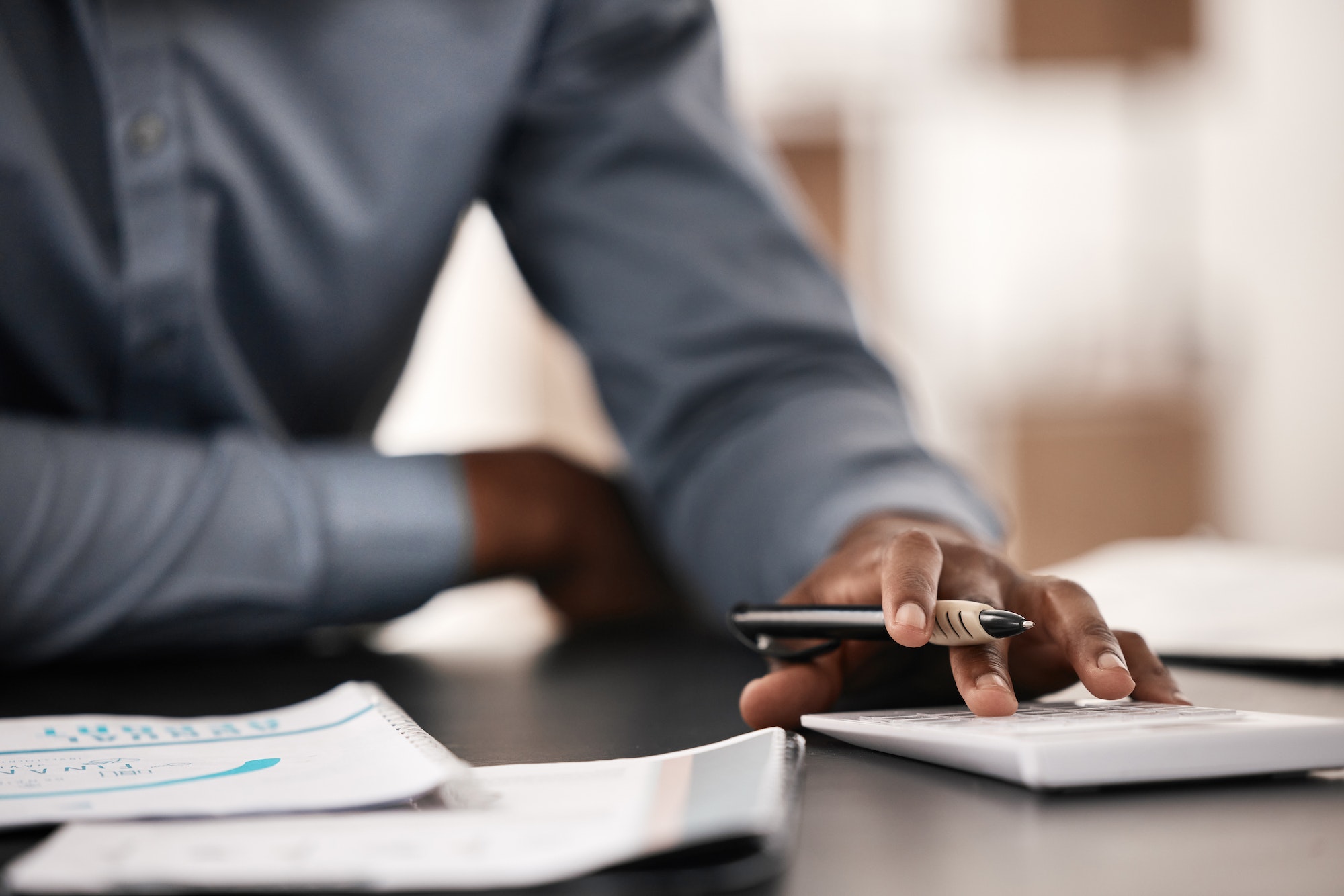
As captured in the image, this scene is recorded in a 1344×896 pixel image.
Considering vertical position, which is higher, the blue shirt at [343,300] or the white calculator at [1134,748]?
the blue shirt at [343,300]

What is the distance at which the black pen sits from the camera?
13.6 inches

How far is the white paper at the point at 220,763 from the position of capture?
27 centimetres

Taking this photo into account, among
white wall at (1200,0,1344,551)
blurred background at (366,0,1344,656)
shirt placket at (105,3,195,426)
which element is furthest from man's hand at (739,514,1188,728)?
white wall at (1200,0,1344,551)

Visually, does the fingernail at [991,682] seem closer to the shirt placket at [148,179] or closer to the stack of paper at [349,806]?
the stack of paper at [349,806]

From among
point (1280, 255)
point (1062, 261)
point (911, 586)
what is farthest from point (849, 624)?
point (1280, 255)

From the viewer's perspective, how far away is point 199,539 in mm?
648

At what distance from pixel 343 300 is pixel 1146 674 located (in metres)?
0.62

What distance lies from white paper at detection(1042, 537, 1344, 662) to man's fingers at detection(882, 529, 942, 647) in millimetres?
167

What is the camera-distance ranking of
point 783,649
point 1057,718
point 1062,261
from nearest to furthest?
point 1057,718 → point 783,649 → point 1062,261

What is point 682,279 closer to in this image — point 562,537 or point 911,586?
point 562,537

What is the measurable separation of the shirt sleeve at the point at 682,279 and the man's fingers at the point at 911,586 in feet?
0.96

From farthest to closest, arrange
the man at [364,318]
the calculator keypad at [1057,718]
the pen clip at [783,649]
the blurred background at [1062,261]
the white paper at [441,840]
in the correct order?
the blurred background at [1062,261] < the man at [364,318] < the pen clip at [783,649] < the calculator keypad at [1057,718] < the white paper at [441,840]

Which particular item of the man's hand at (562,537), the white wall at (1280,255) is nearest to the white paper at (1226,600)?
the man's hand at (562,537)

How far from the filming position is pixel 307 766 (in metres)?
0.31
